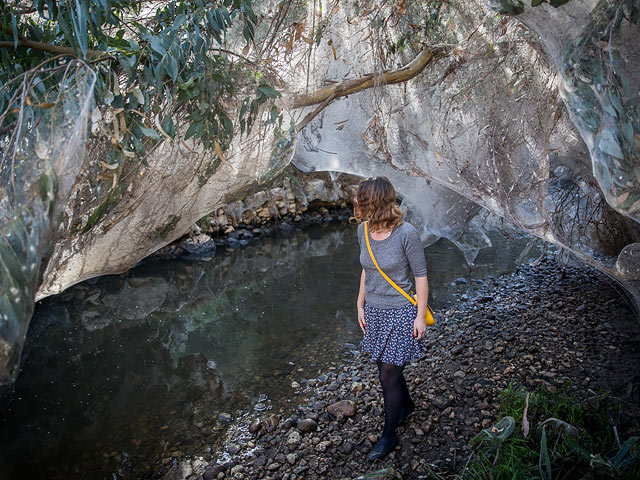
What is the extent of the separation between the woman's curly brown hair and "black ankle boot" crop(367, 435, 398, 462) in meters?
1.15

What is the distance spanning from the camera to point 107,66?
2.43 m

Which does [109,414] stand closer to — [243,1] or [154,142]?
[154,142]

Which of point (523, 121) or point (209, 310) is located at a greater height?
point (523, 121)

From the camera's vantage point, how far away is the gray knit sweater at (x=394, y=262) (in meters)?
2.31

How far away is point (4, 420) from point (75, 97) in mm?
2945

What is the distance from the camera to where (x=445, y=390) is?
10.5 ft

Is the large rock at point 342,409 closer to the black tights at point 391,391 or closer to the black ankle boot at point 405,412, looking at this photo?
the black ankle boot at point 405,412

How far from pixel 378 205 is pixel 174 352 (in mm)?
3342

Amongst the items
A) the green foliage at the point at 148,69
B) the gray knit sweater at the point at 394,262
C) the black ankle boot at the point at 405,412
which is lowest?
the black ankle boot at the point at 405,412

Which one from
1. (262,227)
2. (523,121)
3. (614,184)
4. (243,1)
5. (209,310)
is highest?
(243,1)

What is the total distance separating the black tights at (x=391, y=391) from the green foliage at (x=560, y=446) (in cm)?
42

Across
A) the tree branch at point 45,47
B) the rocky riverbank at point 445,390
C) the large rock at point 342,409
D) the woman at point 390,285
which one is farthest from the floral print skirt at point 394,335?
the tree branch at point 45,47

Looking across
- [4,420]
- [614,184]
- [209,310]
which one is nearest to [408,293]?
[614,184]

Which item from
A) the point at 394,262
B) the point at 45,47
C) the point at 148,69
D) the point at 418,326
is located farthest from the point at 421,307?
the point at 45,47
